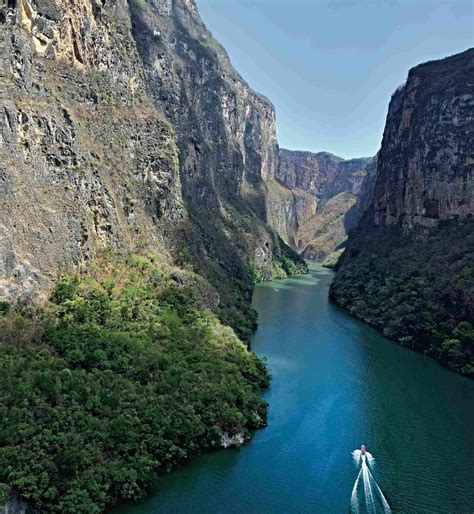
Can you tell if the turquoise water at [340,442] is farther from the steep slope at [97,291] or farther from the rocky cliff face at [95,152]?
the rocky cliff face at [95,152]

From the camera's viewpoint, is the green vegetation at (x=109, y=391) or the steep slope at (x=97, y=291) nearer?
the green vegetation at (x=109, y=391)

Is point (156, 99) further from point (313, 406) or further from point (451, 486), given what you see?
point (451, 486)

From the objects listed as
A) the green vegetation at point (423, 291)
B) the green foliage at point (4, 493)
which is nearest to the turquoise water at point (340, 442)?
the green vegetation at point (423, 291)

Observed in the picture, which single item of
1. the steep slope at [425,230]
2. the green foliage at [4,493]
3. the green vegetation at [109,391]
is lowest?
the green foliage at [4,493]

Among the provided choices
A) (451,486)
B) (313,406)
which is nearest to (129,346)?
(313,406)

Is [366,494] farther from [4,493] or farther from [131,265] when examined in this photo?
[131,265]

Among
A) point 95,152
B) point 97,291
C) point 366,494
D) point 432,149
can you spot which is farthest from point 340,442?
point 432,149

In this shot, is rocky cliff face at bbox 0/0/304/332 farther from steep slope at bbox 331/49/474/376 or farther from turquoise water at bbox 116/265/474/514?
steep slope at bbox 331/49/474/376
